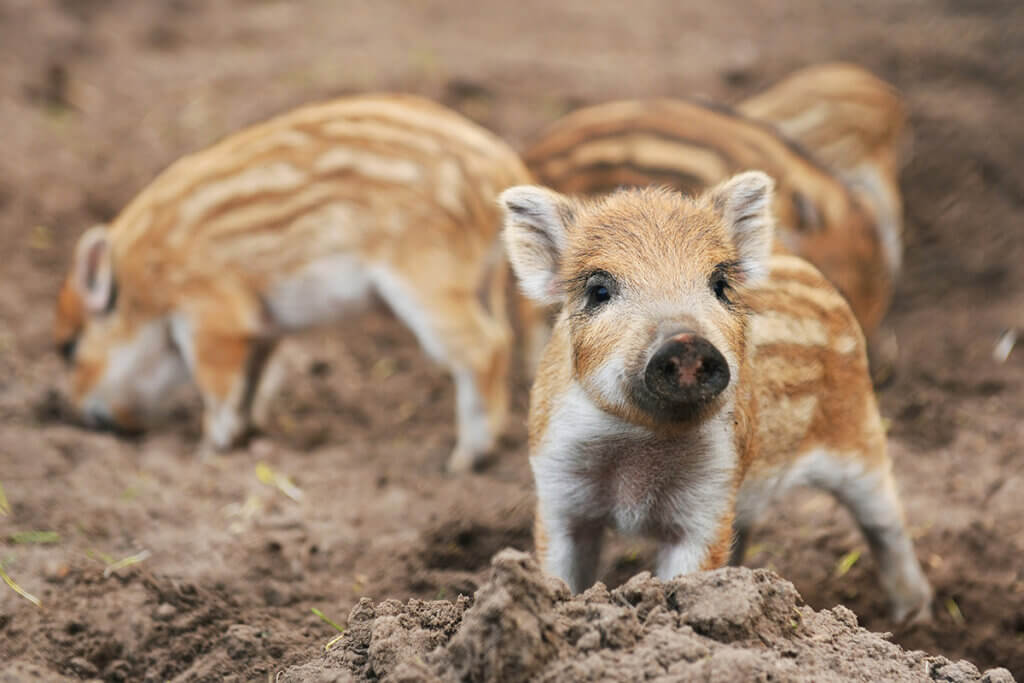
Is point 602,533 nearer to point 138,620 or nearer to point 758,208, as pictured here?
point 758,208

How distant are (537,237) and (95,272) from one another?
2827 millimetres

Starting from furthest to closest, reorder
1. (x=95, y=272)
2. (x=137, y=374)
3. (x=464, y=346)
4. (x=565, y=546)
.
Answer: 1. (x=137, y=374)
2. (x=95, y=272)
3. (x=464, y=346)
4. (x=565, y=546)

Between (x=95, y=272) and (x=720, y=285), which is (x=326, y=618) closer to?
(x=720, y=285)

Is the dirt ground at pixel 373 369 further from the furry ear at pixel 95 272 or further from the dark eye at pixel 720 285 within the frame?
the dark eye at pixel 720 285

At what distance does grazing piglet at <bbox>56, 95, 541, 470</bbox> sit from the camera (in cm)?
484

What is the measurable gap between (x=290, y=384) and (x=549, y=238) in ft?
9.64

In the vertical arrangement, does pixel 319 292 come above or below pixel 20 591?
above

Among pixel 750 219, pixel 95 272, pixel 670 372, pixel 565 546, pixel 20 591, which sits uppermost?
pixel 750 219

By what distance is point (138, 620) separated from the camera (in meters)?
3.16

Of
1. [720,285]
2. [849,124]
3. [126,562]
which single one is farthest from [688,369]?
[849,124]

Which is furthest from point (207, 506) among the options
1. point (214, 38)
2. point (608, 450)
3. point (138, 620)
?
point (214, 38)

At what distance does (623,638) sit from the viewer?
7.88ft

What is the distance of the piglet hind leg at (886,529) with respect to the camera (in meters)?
3.62

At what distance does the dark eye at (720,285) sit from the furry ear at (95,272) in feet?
10.5
